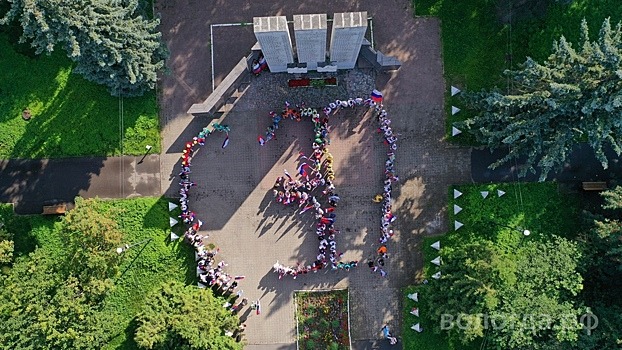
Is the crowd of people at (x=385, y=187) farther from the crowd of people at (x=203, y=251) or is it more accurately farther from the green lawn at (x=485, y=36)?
the crowd of people at (x=203, y=251)

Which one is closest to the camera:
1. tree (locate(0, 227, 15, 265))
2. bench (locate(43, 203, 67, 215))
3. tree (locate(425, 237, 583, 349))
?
tree (locate(425, 237, 583, 349))

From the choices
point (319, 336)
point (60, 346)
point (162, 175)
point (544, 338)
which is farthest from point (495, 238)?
point (60, 346)

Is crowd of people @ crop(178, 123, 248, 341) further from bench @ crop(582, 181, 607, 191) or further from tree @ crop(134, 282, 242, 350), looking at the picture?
bench @ crop(582, 181, 607, 191)

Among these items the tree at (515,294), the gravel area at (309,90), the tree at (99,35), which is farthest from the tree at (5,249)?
the tree at (515,294)

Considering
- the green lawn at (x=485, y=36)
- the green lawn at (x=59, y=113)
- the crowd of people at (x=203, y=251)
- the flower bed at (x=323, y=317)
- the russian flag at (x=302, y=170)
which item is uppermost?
the green lawn at (x=485, y=36)

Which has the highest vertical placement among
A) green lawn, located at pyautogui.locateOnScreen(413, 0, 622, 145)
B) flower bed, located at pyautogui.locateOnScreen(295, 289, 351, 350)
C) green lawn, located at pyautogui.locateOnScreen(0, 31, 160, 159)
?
green lawn, located at pyautogui.locateOnScreen(413, 0, 622, 145)

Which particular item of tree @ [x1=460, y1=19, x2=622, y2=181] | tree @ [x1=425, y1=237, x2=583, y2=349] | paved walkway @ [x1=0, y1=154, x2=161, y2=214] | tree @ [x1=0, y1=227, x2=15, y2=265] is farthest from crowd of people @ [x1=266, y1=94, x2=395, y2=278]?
tree @ [x1=0, y1=227, x2=15, y2=265]

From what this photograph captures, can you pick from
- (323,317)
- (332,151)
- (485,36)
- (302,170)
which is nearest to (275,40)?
(332,151)

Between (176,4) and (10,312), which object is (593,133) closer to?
(176,4)
